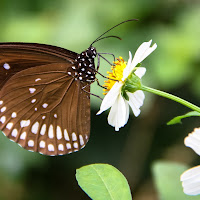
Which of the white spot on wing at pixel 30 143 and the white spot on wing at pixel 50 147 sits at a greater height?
the white spot on wing at pixel 30 143

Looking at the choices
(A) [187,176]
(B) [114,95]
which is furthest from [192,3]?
(A) [187,176]

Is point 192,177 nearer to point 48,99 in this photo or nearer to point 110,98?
point 110,98

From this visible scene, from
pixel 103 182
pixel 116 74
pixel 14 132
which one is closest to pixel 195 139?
pixel 103 182

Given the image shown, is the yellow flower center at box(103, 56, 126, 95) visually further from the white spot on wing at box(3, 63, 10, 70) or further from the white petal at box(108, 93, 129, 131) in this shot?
the white spot on wing at box(3, 63, 10, 70)

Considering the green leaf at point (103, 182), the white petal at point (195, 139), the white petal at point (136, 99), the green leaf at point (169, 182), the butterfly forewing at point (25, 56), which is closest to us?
the white petal at point (195, 139)

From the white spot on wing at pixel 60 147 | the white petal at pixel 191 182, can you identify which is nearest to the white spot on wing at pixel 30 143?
the white spot on wing at pixel 60 147

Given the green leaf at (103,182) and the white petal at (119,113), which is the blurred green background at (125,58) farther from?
the green leaf at (103,182)
